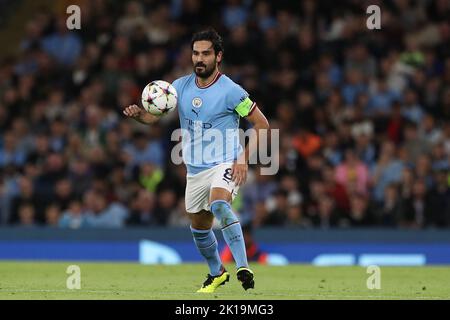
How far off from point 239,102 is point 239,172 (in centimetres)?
69

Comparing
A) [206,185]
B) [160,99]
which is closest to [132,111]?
[160,99]

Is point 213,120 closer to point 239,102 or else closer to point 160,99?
point 239,102

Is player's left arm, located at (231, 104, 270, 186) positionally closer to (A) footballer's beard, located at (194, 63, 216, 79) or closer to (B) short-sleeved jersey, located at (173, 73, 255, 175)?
(B) short-sleeved jersey, located at (173, 73, 255, 175)

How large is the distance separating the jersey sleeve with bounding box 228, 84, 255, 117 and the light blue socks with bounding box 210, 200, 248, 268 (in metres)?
0.86

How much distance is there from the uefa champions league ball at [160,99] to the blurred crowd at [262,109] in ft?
20.7

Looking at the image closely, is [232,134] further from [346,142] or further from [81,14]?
[81,14]

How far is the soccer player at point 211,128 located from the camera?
34.1 feet

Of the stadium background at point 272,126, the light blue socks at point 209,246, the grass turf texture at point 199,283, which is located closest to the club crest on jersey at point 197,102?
the light blue socks at point 209,246

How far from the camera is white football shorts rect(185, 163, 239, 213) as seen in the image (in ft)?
34.3

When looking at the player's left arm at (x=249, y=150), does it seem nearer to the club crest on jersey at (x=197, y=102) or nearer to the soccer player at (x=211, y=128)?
the soccer player at (x=211, y=128)

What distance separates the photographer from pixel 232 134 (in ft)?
35.0

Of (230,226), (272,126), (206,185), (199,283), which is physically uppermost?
(272,126)

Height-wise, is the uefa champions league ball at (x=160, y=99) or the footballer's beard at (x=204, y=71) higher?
the footballer's beard at (x=204, y=71)

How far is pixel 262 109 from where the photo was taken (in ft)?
63.1
